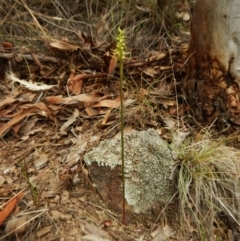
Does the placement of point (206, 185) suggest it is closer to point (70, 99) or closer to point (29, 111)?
point (70, 99)

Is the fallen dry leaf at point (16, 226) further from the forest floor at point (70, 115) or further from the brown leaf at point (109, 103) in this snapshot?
the brown leaf at point (109, 103)

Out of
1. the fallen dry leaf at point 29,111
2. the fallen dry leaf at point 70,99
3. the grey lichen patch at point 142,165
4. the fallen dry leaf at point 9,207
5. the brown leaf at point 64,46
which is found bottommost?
the fallen dry leaf at point 9,207

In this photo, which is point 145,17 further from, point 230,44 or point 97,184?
point 97,184

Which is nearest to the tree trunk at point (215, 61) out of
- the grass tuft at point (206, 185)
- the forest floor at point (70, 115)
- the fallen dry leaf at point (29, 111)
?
the forest floor at point (70, 115)

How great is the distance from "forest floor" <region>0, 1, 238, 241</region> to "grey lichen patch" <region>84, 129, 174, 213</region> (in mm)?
70

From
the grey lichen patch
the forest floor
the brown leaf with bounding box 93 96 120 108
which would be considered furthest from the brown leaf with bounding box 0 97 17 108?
the grey lichen patch

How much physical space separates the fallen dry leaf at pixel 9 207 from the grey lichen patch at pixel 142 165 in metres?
0.31

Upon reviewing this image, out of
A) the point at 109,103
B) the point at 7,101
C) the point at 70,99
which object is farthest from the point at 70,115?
the point at 7,101

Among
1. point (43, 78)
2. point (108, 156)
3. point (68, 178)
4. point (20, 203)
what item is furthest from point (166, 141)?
point (43, 78)

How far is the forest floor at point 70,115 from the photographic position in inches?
67.0

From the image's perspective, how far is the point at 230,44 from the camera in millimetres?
1982

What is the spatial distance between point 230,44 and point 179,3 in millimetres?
1227

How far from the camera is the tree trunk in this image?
1952 mm

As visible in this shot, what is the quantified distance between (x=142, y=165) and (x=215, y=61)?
610 mm
